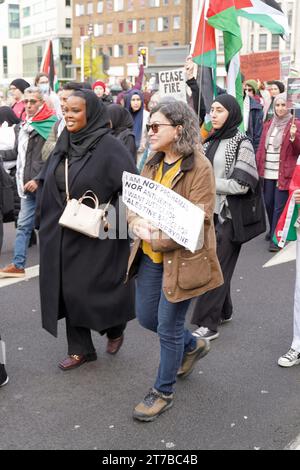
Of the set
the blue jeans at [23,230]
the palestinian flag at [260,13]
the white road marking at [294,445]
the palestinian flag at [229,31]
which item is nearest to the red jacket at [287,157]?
the palestinian flag at [229,31]

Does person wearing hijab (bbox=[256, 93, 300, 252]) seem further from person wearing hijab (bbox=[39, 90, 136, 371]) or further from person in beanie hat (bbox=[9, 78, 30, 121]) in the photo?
person in beanie hat (bbox=[9, 78, 30, 121])

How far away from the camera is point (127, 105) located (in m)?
11.2

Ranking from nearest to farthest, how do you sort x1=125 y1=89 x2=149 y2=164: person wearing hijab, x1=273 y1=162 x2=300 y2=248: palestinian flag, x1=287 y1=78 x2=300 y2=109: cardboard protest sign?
x1=273 y1=162 x2=300 y2=248: palestinian flag < x1=287 y1=78 x2=300 y2=109: cardboard protest sign < x1=125 y1=89 x2=149 y2=164: person wearing hijab

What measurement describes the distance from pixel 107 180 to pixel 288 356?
1.82 meters

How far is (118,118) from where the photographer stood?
23.6ft

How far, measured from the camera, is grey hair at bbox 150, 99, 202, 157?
3.39 metres

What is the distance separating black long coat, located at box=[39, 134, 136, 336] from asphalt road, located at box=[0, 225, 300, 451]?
16.0 inches

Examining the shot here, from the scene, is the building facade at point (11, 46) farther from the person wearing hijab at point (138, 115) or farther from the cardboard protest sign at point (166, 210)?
the cardboard protest sign at point (166, 210)

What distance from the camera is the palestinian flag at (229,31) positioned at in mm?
6422

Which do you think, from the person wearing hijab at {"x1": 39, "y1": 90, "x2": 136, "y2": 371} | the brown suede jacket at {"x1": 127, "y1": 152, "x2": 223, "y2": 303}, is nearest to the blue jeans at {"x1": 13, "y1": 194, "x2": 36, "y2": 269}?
the person wearing hijab at {"x1": 39, "y1": 90, "x2": 136, "y2": 371}

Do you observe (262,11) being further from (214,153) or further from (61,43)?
(61,43)

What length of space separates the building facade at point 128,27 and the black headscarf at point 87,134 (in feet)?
245

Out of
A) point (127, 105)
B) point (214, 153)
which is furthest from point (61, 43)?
point (214, 153)

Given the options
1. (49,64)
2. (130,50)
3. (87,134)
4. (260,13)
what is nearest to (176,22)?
(130,50)
